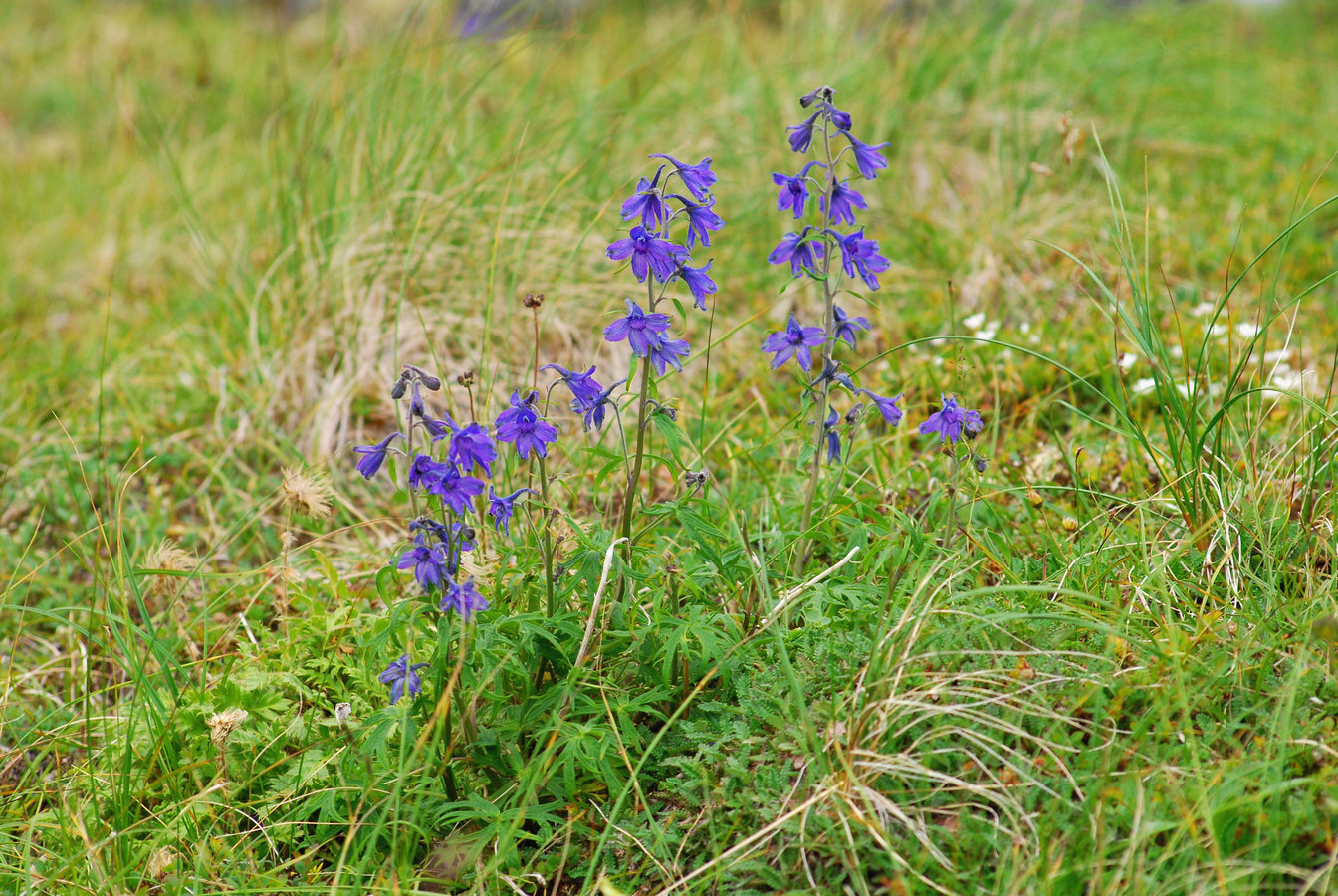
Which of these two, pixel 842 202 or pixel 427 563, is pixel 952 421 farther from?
pixel 427 563

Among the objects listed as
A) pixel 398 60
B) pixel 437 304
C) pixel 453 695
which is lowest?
pixel 453 695

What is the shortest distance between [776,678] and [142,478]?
2805 millimetres

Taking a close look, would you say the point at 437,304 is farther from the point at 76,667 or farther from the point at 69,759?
the point at 69,759

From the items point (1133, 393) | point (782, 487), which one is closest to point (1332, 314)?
point (1133, 393)

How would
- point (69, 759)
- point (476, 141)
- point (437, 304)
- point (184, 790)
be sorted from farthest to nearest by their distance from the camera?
point (476, 141) < point (437, 304) < point (69, 759) < point (184, 790)

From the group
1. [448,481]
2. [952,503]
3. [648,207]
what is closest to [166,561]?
[448,481]

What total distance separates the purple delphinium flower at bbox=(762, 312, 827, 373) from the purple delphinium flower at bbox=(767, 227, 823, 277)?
0.12 metres

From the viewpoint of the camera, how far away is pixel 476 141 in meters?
4.62

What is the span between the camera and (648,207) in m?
2.20

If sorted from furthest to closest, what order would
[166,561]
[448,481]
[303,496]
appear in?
[166,561] → [303,496] → [448,481]

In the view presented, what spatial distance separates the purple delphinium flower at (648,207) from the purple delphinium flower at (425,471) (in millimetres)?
632

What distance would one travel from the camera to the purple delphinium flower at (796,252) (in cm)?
230

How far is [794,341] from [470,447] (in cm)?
76

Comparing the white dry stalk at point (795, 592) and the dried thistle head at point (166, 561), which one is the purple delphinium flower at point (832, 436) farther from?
the dried thistle head at point (166, 561)
